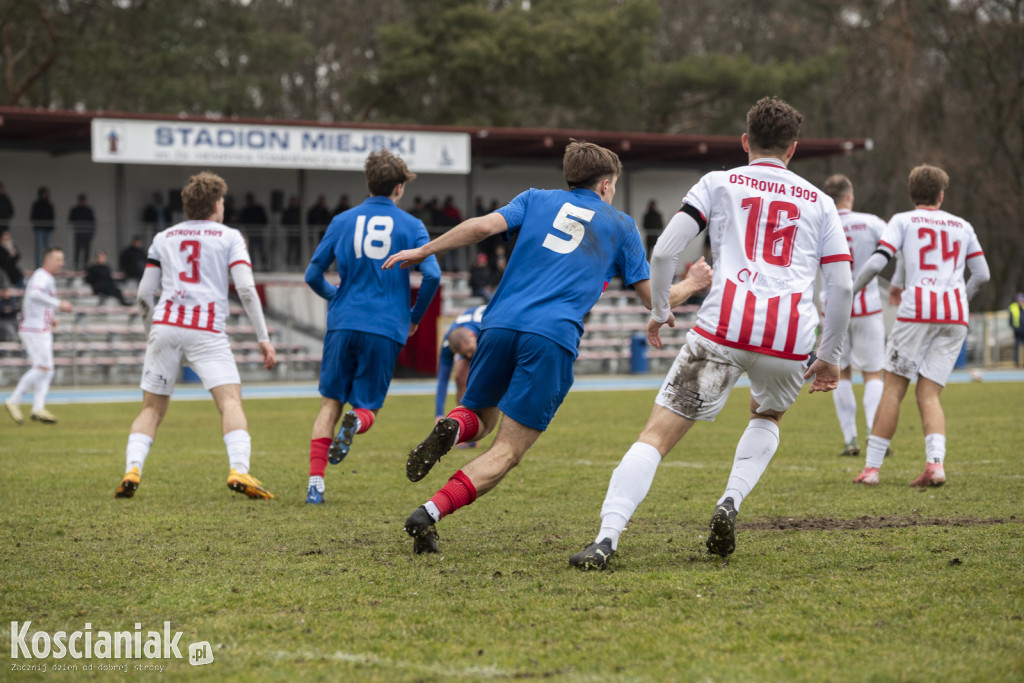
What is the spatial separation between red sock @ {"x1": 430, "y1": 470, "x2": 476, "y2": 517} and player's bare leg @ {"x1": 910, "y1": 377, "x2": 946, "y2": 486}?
3.67m

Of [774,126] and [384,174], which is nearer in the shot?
[774,126]

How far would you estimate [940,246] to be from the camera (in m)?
7.51

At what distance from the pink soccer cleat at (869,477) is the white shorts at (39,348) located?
1096 centimetres

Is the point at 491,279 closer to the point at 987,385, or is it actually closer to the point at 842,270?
the point at 987,385

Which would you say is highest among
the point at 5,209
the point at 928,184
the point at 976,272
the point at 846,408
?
the point at 5,209

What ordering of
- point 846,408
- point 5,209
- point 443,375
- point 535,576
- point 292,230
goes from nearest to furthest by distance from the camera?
point 535,576 → point 846,408 → point 443,375 → point 5,209 → point 292,230

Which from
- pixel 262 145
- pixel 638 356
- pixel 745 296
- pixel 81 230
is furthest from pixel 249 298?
pixel 81 230

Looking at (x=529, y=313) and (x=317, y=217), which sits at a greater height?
(x=317, y=217)

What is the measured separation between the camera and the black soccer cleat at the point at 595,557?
15.1 ft

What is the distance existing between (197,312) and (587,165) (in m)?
3.08

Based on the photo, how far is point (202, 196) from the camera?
704cm

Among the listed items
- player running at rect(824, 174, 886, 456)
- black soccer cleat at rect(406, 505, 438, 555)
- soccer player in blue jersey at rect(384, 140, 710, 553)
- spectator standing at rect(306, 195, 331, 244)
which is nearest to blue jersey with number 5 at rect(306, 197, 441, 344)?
soccer player in blue jersey at rect(384, 140, 710, 553)

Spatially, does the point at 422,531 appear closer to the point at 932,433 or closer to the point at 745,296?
the point at 745,296

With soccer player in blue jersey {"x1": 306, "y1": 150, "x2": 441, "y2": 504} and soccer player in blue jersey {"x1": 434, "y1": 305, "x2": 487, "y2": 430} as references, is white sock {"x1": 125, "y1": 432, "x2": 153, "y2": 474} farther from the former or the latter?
soccer player in blue jersey {"x1": 434, "y1": 305, "x2": 487, "y2": 430}
